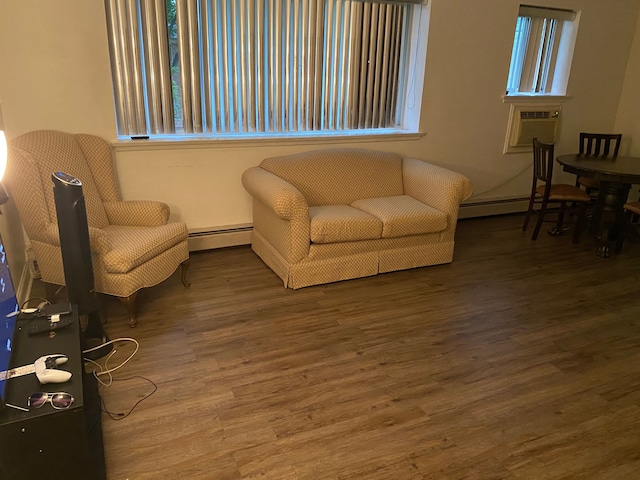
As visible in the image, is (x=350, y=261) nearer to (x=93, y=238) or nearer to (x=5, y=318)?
(x=93, y=238)

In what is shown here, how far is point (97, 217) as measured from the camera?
298cm

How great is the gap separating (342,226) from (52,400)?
2.03 meters

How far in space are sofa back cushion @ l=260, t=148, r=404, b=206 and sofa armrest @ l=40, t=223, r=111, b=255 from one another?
4.49ft

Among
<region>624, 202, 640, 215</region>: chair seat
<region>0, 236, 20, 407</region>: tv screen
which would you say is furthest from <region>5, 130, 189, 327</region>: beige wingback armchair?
<region>624, 202, 640, 215</region>: chair seat

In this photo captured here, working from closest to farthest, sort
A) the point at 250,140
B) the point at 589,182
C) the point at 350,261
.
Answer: the point at 350,261, the point at 250,140, the point at 589,182

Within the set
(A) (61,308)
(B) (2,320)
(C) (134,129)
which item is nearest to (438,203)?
(C) (134,129)

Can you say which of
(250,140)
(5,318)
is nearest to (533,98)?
(250,140)

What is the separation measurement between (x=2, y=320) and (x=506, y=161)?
454 cm

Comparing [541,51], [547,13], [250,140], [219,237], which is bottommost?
[219,237]

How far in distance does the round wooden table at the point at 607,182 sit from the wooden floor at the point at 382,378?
700 millimetres

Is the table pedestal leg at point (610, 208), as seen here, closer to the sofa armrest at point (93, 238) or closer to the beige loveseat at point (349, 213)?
the beige loveseat at point (349, 213)

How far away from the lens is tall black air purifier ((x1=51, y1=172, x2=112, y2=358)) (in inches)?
84.6

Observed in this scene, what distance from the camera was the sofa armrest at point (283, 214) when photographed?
301cm

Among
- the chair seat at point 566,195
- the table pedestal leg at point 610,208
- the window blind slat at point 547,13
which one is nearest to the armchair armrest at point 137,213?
the chair seat at point 566,195
